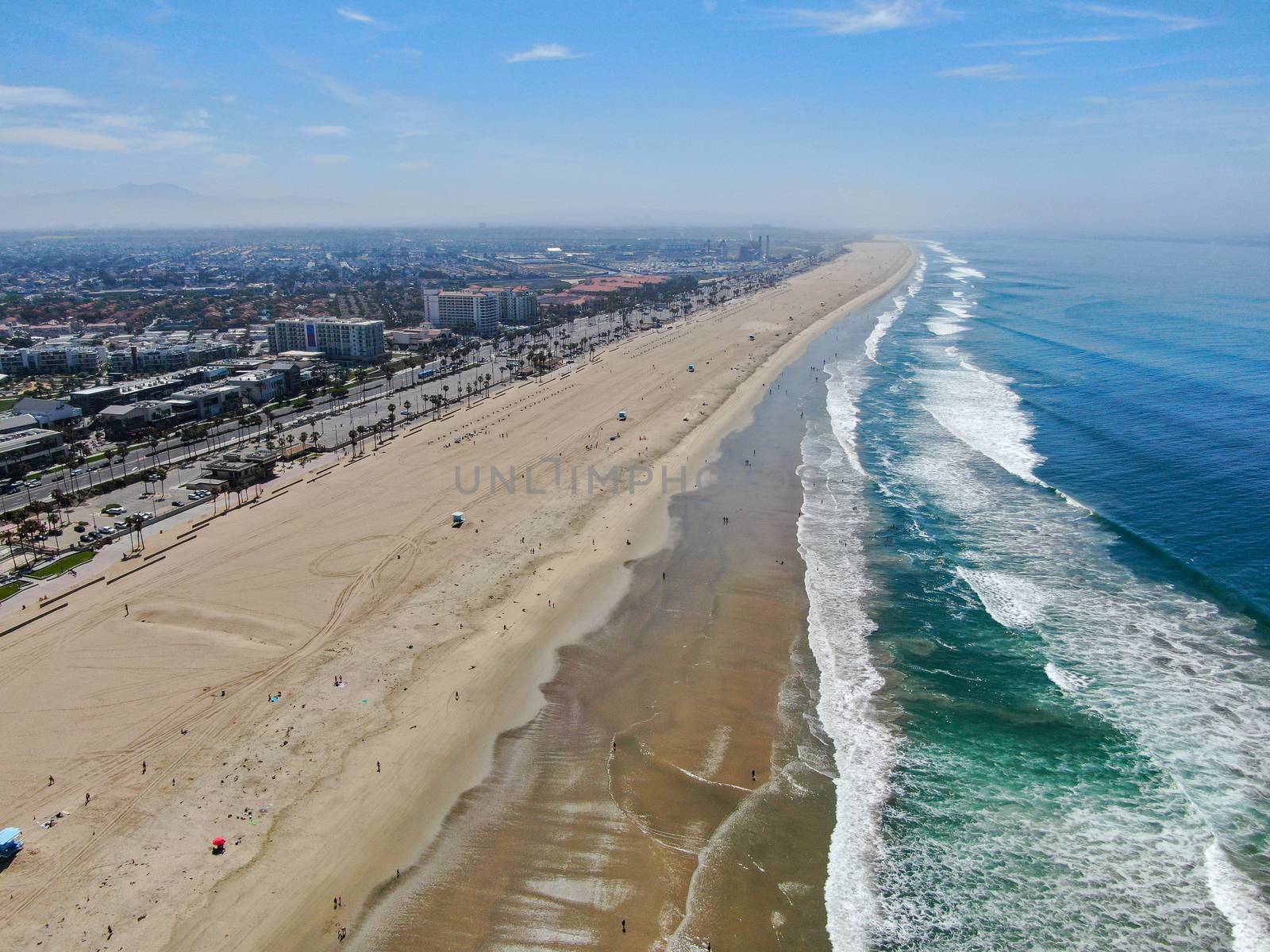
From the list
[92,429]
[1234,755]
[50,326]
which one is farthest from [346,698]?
[50,326]

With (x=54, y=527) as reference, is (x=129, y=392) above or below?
above

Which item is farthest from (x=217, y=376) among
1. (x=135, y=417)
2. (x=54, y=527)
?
(x=54, y=527)

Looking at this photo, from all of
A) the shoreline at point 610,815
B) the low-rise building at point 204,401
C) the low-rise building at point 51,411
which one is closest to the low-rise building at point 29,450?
the low-rise building at point 51,411

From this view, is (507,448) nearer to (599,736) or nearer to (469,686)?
(469,686)

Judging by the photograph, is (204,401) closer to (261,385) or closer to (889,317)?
(261,385)

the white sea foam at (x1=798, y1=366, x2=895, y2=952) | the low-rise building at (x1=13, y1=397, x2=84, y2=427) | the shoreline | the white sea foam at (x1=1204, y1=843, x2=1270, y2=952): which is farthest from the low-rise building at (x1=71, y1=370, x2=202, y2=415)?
the white sea foam at (x1=1204, y1=843, x2=1270, y2=952)

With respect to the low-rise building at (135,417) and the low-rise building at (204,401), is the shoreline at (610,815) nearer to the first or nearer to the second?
the low-rise building at (135,417)
